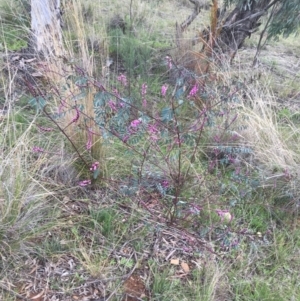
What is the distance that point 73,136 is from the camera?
7.98 ft

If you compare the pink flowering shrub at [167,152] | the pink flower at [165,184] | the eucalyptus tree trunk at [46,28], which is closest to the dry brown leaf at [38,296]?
the pink flowering shrub at [167,152]

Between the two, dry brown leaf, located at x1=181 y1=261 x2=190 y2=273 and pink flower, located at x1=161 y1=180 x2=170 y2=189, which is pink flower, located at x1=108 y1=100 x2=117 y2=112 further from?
dry brown leaf, located at x1=181 y1=261 x2=190 y2=273

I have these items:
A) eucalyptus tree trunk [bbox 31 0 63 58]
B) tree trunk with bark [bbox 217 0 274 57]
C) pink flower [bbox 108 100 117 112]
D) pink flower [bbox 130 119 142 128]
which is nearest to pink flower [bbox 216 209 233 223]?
pink flower [bbox 130 119 142 128]

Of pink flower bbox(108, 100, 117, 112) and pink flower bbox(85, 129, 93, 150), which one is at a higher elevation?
pink flower bbox(108, 100, 117, 112)

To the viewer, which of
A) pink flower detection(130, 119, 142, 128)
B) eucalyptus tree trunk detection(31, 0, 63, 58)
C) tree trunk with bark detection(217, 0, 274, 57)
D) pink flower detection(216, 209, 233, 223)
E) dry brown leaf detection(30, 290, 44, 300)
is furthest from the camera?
tree trunk with bark detection(217, 0, 274, 57)

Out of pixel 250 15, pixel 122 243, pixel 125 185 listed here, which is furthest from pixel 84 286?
pixel 250 15

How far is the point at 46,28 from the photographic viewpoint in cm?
292

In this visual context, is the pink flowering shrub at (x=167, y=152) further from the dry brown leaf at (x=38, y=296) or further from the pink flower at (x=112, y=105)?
the dry brown leaf at (x=38, y=296)

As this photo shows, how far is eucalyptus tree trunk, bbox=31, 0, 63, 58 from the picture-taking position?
2708 millimetres

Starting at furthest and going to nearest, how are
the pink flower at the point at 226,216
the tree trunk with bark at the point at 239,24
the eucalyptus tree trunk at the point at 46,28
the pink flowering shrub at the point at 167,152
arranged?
the tree trunk with bark at the point at 239,24
the eucalyptus tree trunk at the point at 46,28
the pink flower at the point at 226,216
the pink flowering shrub at the point at 167,152

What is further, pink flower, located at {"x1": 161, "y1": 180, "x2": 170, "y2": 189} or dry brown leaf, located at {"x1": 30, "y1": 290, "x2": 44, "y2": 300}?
pink flower, located at {"x1": 161, "y1": 180, "x2": 170, "y2": 189}

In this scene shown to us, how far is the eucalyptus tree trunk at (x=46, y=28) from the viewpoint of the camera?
107 inches

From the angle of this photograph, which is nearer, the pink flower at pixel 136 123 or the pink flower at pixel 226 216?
the pink flower at pixel 136 123

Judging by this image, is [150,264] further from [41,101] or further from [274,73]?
[274,73]
